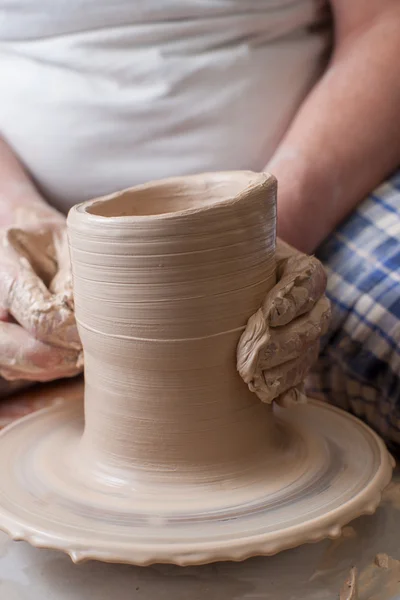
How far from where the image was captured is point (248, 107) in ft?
5.13

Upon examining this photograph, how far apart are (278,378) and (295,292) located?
0.37ft

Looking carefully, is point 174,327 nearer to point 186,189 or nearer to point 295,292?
point 295,292

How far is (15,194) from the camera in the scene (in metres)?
1.52

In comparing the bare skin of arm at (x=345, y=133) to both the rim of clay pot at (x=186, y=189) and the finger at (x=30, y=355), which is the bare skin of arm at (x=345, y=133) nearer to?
the rim of clay pot at (x=186, y=189)

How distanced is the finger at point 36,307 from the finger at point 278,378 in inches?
12.9

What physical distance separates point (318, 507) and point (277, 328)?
0.75 ft

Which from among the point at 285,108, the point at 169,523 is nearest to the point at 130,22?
the point at 285,108

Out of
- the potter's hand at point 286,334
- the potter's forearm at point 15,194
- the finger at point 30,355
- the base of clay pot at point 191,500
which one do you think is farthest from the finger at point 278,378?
the potter's forearm at point 15,194

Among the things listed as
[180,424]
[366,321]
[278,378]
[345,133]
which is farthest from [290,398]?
[345,133]

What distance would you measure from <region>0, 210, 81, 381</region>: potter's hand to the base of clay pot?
0.11 meters

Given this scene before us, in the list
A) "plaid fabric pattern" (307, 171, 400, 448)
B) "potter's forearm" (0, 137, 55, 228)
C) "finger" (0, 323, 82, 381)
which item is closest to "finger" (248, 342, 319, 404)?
"plaid fabric pattern" (307, 171, 400, 448)

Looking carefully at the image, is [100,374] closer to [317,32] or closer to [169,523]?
[169,523]

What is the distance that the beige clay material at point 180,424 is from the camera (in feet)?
2.97

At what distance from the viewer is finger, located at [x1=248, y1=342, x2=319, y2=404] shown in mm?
997
